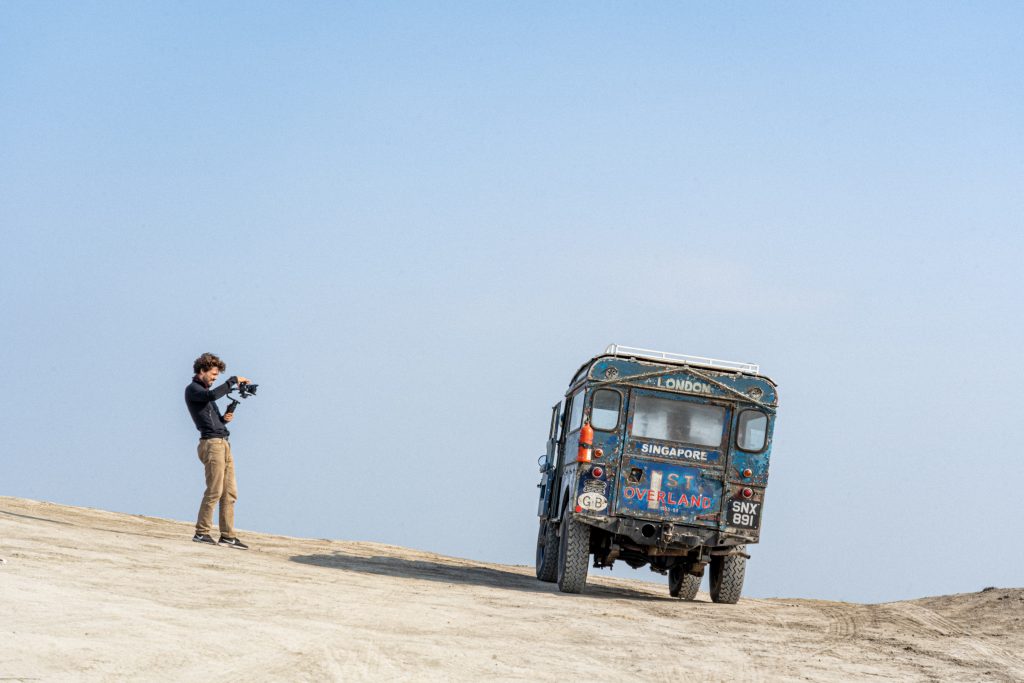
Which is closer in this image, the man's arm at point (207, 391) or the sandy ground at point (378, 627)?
the sandy ground at point (378, 627)

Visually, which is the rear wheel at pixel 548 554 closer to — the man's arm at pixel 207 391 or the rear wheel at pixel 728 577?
the rear wheel at pixel 728 577

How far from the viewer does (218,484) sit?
15.1 m

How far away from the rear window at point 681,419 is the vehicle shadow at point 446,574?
2318 mm

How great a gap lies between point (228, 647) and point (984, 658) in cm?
689

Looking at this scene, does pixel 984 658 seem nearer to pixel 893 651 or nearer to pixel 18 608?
pixel 893 651

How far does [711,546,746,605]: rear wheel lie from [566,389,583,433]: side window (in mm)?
2582

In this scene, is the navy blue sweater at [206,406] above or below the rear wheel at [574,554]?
above

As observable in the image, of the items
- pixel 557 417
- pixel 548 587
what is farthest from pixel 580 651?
pixel 557 417

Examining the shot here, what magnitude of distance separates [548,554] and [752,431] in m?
4.43

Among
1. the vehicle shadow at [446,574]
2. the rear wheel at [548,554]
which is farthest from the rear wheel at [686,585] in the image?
the rear wheel at [548,554]

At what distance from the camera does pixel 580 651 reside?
32.4 ft

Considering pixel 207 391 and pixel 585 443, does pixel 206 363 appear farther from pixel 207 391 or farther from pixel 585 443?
pixel 585 443

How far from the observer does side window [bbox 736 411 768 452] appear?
51.6ft

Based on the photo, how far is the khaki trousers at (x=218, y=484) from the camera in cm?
1495
